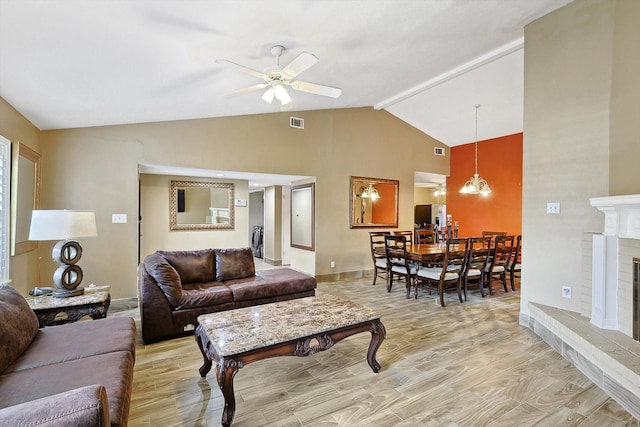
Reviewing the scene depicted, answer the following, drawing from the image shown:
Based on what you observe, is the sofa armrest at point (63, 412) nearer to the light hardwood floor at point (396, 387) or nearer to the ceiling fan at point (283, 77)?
the light hardwood floor at point (396, 387)

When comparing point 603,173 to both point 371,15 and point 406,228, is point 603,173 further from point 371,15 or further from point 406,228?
point 406,228

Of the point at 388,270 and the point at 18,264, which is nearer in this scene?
the point at 18,264

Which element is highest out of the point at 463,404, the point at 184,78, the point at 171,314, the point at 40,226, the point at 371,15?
the point at 371,15

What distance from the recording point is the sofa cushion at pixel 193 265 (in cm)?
371

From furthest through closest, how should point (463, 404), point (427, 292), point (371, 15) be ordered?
point (427, 292) < point (371, 15) < point (463, 404)

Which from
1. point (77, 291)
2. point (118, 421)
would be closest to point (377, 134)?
point (77, 291)

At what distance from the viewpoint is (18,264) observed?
329 centimetres

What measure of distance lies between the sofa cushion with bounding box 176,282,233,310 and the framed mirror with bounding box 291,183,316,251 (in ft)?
9.07

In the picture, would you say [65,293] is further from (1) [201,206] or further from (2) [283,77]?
(1) [201,206]

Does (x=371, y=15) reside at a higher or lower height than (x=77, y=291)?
higher

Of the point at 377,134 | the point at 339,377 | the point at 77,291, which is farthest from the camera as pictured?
the point at 377,134

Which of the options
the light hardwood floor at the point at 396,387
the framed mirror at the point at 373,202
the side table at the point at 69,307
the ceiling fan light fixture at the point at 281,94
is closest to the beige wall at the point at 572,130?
the light hardwood floor at the point at 396,387

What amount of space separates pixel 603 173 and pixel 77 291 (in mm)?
5161

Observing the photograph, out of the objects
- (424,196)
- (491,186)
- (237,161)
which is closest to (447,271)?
(491,186)
